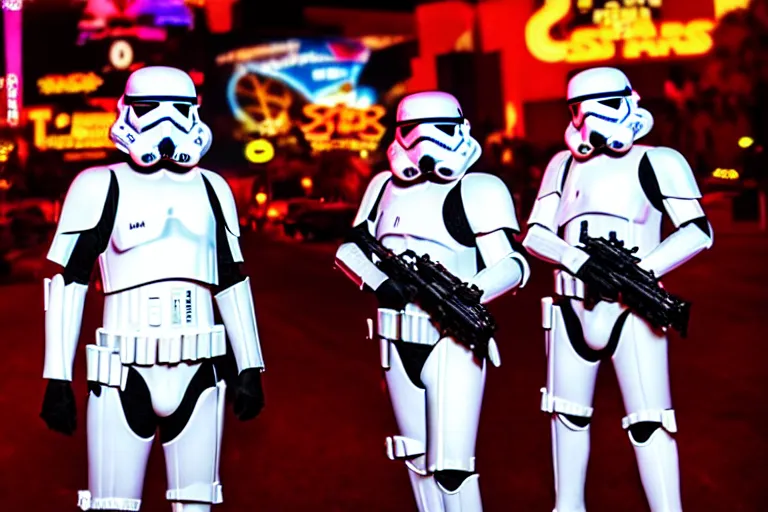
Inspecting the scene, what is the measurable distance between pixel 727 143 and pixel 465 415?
2398 cm

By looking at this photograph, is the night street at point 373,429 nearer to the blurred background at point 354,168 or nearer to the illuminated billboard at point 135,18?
the blurred background at point 354,168

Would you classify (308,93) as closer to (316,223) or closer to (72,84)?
(72,84)

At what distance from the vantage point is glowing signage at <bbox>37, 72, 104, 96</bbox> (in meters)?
43.7

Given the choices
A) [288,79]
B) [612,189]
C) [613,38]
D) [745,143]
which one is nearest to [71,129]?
[288,79]

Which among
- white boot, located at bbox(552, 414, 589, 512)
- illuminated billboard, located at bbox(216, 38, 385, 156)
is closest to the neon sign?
illuminated billboard, located at bbox(216, 38, 385, 156)

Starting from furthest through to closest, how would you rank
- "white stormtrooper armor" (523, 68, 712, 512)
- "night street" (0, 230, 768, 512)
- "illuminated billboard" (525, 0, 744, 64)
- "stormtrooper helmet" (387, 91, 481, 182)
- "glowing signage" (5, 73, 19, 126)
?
"glowing signage" (5, 73, 19, 126) → "illuminated billboard" (525, 0, 744, 64) → "night street" (0, 230, 768, 512) → "white stormtrooper armor" (523, 68, 712, 512) → "stormtrooper helmet" (387, 91, 481, 182)

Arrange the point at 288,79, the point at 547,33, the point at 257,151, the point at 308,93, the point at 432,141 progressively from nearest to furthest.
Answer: the point at 432,141 < the point at 547,33 < the point at 257,151 < the point at 288,79 < the point at 308,93

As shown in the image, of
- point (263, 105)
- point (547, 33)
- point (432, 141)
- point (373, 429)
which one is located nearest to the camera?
point (432, 141)

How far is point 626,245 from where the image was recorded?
4660 mm

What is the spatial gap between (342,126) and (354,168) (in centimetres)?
2163

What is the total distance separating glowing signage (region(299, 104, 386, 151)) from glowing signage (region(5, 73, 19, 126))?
10931 mm

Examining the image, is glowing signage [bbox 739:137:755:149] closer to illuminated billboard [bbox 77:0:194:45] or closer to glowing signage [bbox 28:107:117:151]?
illuminated billboard [bbox 77:0:194:45]

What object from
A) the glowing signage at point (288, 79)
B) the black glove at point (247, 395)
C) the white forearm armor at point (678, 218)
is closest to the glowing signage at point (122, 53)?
the glowing signage at point (288, 79)

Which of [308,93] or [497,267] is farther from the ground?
[308,93]
